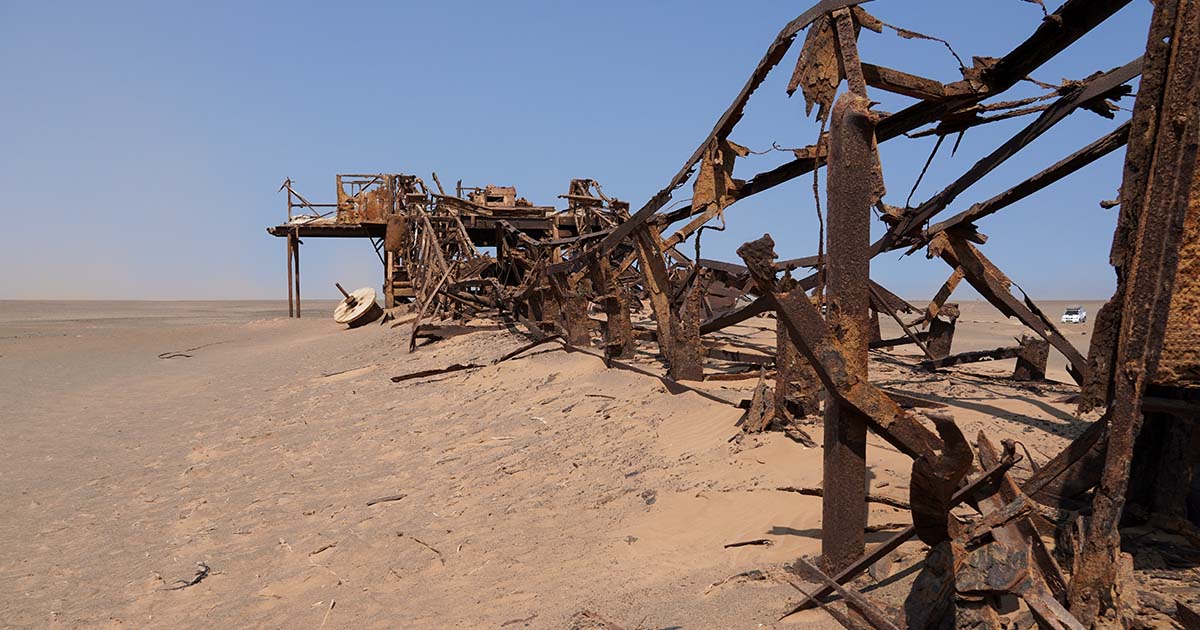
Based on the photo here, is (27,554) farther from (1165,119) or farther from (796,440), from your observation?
(1165,119)

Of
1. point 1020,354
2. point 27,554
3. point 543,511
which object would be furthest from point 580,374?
point 27,554

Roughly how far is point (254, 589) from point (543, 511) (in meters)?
1.94

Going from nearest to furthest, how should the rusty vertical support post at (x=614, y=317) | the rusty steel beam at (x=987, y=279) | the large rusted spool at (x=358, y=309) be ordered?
the rusty steel beam at (x=987, y=279)
the rusty vertical support post at (x=614, y=317)
the large rusted spool at (x=358, y=309)

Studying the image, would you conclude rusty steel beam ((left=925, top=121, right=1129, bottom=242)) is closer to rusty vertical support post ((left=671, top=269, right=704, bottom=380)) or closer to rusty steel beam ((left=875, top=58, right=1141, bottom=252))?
rusty steel beam ((left=875, top=58, right=1141, bottom=252))

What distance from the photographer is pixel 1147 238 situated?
2.45 metres

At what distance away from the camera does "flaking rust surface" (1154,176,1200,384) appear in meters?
2.52

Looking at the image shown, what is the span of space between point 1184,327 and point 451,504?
192 inches

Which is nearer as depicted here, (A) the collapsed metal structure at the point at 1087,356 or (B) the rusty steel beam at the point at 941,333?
(A) the collapsed metal structure at the point at 1087,356

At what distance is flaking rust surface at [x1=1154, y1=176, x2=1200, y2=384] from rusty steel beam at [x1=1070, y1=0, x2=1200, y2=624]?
0.10 meters

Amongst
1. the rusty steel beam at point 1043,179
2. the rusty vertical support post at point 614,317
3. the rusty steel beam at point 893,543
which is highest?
the rusty steel beam at point 1043,179

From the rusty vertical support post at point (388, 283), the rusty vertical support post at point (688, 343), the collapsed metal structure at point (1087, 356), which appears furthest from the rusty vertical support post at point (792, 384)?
the rusty vertical support post at point (388, 283)

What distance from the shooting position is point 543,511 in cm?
546

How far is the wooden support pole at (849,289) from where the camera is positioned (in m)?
3.14

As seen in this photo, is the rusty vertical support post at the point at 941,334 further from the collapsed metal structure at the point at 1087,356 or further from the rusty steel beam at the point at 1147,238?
the rusty steel beam at the point at 1147,238
